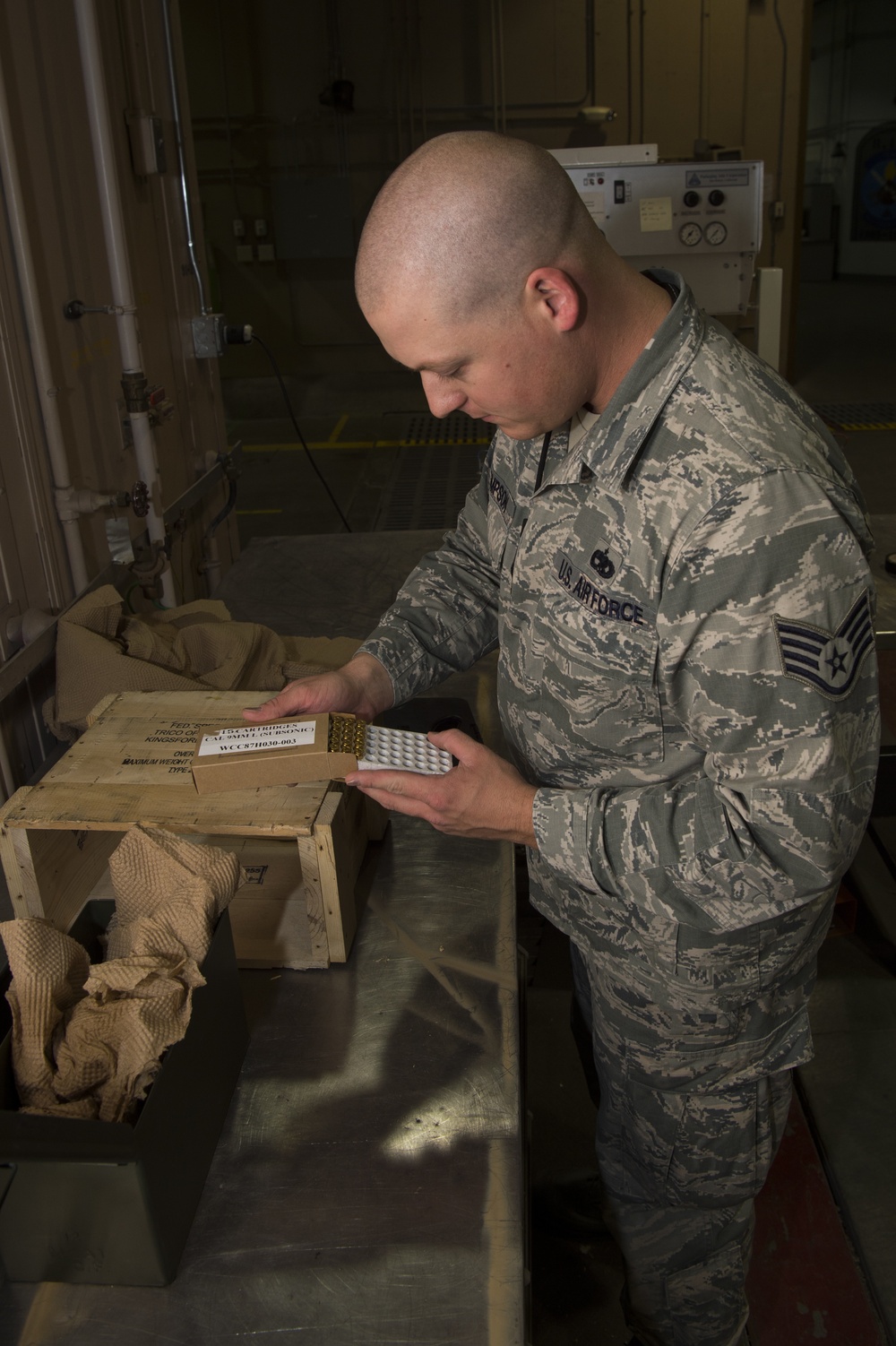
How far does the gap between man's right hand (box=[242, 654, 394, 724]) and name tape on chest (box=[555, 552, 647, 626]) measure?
0.35m

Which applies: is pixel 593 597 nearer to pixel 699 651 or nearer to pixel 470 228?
pixel 699 651

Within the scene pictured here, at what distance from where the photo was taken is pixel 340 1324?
Result: 0.82 metres

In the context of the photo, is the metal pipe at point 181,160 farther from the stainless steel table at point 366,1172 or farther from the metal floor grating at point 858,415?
the metal floor grating at point 858,415

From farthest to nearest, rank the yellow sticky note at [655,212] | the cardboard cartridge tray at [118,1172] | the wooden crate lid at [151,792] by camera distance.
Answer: the yellow sticky note at [655,212] < the wooden crate lid at [151,792] < the cardboard cartridge tray at [118,1172]

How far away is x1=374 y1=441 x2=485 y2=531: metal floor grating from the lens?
12.4 ft

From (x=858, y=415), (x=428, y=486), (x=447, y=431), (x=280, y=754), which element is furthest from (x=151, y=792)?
(x=858, y=415)

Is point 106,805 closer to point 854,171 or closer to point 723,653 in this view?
point 723,653

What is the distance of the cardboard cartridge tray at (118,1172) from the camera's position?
0.76 meters

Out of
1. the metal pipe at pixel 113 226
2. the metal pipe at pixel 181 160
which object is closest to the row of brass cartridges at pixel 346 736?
the metal pipe at pixel 113 226

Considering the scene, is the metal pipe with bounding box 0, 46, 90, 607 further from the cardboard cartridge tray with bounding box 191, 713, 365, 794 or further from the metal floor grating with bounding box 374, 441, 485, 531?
the metal floor grating with bounding box 374, 441, 485, 531

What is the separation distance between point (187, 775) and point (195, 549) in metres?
1.55

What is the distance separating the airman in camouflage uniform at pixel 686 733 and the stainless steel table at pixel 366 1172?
0.19m

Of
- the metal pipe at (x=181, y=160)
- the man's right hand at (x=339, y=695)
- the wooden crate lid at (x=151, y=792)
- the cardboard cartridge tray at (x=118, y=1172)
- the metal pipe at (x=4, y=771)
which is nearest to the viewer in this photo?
the cardboard cartridge tray at (x=118, y=1172)

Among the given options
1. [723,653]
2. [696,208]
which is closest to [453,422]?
[696,208]
